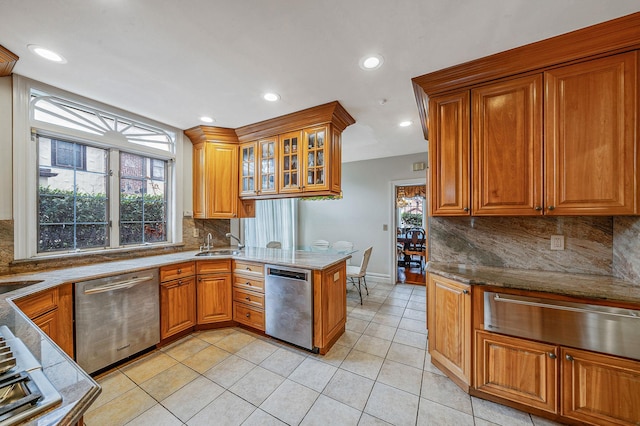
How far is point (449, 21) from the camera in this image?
149cm

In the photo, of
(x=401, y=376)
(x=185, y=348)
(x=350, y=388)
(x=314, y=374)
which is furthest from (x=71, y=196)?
(x=401, y=376)

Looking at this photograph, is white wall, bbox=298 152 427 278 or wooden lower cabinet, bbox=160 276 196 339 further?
white wall, bbox=298 152 427 278

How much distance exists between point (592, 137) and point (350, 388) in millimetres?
2523

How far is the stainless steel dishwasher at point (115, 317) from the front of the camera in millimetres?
1955

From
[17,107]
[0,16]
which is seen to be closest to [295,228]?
[17,107]

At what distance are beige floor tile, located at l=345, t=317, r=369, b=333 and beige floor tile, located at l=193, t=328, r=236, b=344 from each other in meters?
1.40

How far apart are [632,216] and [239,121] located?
3715 millimetres

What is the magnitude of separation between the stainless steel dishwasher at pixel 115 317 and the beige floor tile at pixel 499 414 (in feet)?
9.42

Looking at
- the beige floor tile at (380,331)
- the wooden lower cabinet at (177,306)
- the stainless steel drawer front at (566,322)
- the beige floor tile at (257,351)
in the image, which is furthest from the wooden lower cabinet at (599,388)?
the wooden lower cabinet at (177,306)

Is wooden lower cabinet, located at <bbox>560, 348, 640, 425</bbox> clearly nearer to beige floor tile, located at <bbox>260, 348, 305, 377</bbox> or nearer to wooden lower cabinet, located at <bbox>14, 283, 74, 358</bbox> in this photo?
beige floor tile, located at <bbox>260, 348, 305, 377</bbox>

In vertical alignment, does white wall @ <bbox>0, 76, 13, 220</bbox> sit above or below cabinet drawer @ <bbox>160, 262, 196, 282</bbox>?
above

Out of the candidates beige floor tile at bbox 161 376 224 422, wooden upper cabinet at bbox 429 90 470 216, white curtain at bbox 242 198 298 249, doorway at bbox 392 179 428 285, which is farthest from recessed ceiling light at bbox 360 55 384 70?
white curtain at bbox 242 198 298 249

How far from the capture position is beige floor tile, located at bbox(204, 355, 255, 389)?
1.99 metres

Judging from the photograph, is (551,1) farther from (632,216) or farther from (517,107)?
(632,216)
